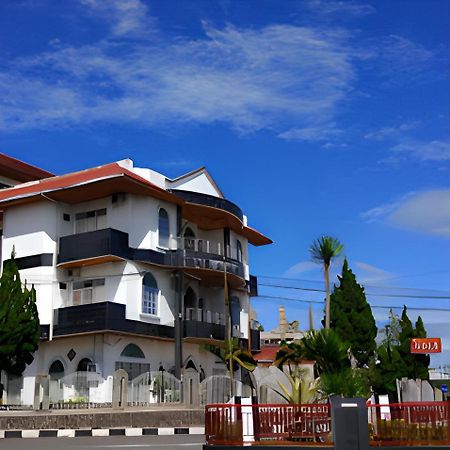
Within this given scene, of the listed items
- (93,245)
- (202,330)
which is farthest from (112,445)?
(202,330)

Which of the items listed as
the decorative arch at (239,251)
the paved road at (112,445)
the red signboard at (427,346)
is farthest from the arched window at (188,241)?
the paved road at (112,445)

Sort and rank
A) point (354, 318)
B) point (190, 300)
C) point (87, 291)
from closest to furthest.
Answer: point (87, 291)
point (190, 300)
point (354, 318)

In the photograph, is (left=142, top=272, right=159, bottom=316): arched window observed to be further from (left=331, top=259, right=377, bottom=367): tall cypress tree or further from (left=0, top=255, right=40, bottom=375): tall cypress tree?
(left=331, top=259, right=377, bottom=367): tall cypress tree

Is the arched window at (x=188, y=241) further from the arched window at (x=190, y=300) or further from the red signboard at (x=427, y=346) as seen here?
the red signboard at (x=427, y=346)

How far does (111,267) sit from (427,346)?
1964 cm

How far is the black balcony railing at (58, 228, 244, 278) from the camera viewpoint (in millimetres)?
31297

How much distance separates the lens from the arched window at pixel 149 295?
32312mm

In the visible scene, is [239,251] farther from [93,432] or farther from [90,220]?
[93,432]

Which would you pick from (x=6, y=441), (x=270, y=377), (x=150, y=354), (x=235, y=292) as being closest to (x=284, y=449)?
(x=6, y=441)

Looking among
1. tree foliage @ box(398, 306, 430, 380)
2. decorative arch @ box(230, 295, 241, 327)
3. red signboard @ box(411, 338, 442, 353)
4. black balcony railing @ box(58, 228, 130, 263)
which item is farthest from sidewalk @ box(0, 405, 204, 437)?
tree foliage @ box(398, 306, 430, 380)

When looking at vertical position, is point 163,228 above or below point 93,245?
above

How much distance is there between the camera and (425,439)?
448 inches

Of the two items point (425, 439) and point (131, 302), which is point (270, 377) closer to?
point (131, 302)

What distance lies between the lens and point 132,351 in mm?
32125
